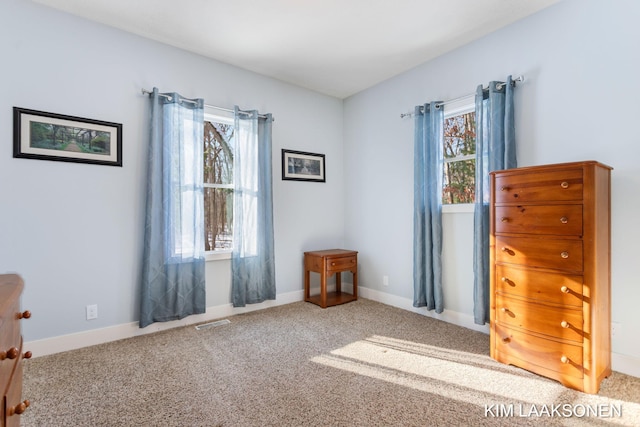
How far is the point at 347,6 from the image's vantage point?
2.46m

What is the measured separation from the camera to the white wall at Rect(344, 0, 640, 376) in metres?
2.11

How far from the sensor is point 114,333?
106 inches

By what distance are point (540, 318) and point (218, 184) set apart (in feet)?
9.80

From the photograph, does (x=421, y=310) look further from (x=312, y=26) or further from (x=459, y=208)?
(x=312, y=26)

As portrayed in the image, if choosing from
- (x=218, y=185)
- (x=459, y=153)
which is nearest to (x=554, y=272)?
(x=459, y=153)

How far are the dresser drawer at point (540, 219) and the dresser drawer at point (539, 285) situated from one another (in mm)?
270

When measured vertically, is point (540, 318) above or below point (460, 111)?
below

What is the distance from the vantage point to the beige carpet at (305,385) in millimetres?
1666

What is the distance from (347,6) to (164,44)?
1765 mm

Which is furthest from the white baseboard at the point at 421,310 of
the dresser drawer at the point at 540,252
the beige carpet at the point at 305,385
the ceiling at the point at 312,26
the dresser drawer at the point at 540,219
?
the ceiling at the point at 312,26

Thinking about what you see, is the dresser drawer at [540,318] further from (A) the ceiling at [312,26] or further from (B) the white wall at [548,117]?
(A) the ceiling at [312,26]

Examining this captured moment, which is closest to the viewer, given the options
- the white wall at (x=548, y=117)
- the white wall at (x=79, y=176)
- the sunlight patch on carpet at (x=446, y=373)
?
the sunlight patch on carpet at (x=446, y=373)

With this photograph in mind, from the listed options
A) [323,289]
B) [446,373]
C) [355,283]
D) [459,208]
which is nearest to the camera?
[446,373]

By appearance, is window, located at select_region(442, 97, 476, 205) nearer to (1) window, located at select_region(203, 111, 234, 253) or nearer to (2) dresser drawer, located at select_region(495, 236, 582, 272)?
(2) dresser drawer, located at select_region(495, 236, 582, 272)
